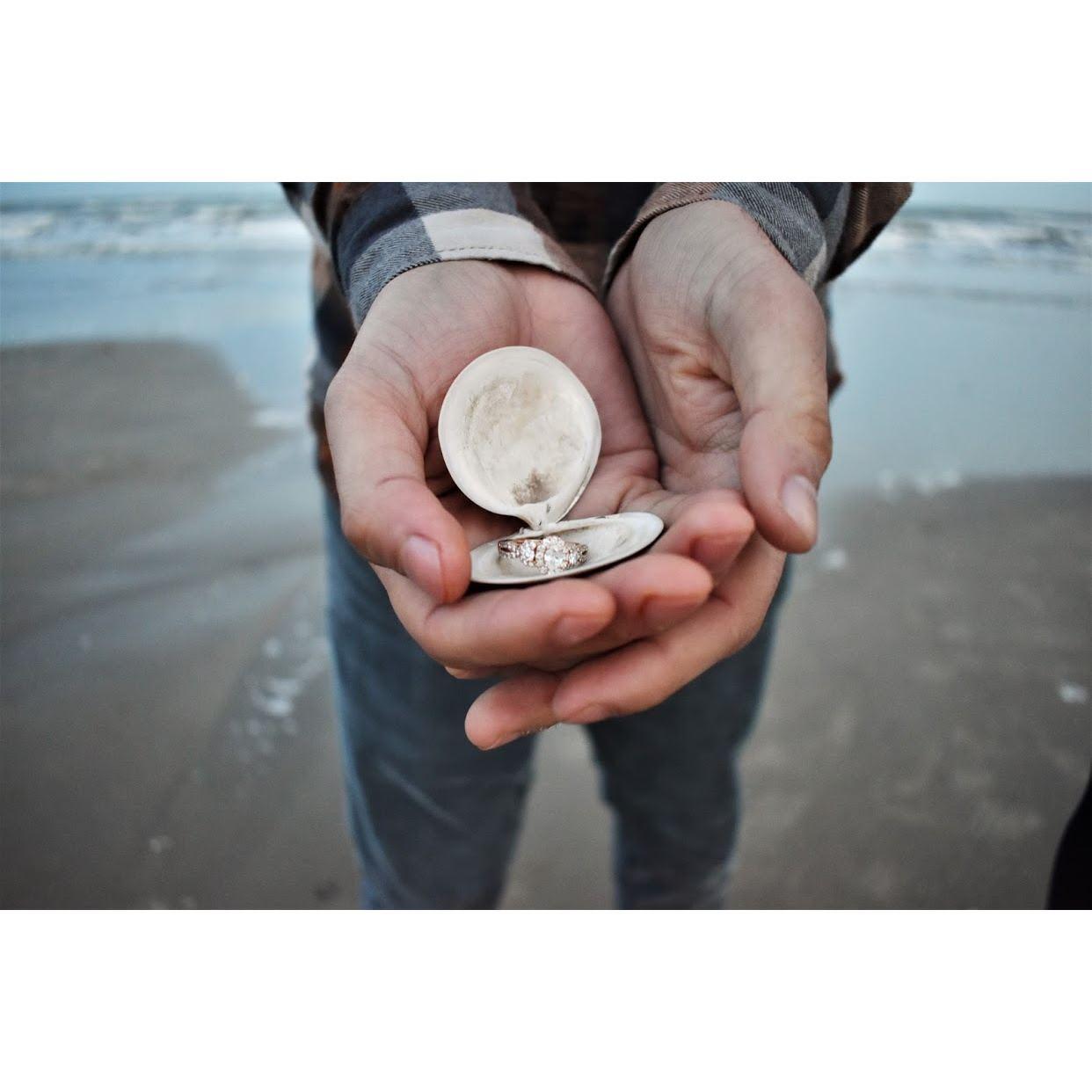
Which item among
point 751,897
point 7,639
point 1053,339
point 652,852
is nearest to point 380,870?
point 652,852

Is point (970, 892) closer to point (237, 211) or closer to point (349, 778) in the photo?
point (349, 778)

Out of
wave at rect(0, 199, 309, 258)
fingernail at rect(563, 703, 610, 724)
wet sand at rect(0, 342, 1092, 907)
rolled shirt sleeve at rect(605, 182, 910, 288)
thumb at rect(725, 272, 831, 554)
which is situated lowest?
wave at rect(0, 199, 309, 258)

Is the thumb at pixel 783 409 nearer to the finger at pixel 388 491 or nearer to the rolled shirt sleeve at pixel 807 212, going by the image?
the rolled shirt sleeve at pixel 807 212

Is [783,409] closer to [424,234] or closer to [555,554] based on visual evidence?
[555,554]

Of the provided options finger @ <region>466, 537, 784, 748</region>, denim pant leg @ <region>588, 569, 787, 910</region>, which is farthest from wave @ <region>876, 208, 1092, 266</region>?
finger @ <region>466, 537, 784, 748</region>

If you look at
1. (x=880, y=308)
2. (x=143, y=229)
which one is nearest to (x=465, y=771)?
(x=880, y=308)

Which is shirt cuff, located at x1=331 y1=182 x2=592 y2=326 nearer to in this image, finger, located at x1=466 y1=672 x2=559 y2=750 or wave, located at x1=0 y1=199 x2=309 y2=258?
finger, located at x1=466 y1=672 x2=559 y2=750
